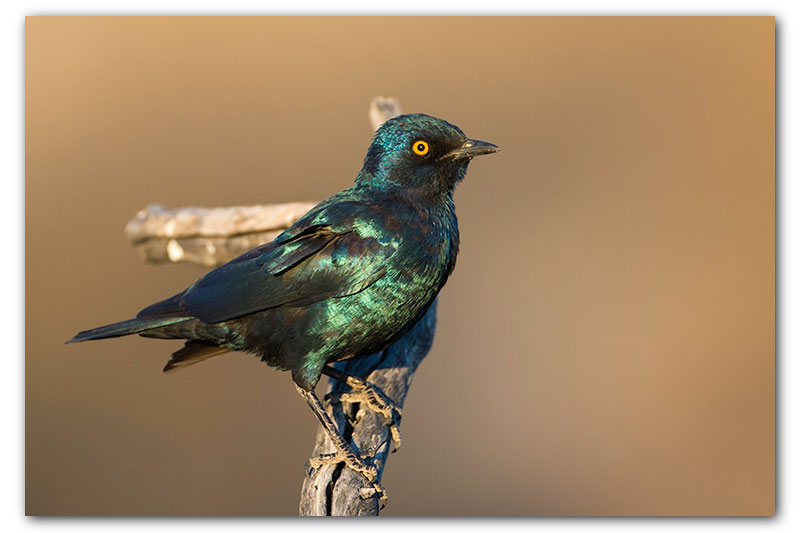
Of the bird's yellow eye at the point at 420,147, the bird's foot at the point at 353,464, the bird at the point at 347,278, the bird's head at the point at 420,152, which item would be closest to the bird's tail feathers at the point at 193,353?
the bird at the point at 347,278

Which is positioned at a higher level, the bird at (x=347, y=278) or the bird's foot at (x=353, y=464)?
the bird at (x=347, y=278)

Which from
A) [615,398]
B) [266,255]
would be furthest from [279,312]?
[615,398]

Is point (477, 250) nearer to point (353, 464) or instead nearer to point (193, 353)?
point (193, 353)

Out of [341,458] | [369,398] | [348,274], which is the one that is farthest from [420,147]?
[341,458]

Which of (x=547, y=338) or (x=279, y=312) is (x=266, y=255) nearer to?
(x=279, y=312)

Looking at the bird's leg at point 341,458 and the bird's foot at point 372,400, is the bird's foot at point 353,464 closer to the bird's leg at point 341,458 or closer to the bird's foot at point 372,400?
the bird's leg at point 341,458

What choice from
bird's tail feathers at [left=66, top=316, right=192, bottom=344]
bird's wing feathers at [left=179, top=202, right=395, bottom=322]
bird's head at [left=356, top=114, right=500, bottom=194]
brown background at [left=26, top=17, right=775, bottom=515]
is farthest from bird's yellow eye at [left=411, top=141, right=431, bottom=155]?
bird's tail feathers at [left=66, top=316, right=192, bottom=344]

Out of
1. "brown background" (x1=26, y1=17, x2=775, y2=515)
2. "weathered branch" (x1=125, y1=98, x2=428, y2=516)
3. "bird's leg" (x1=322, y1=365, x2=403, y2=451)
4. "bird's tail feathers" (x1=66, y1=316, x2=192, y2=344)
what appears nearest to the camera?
"weathered branch" (x1=125, y1=98, x2=428, y2=516)

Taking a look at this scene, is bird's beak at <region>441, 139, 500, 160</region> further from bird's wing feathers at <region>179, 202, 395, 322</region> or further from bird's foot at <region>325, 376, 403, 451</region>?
bird's foot at <region>325, 376, 403, 451</region>
